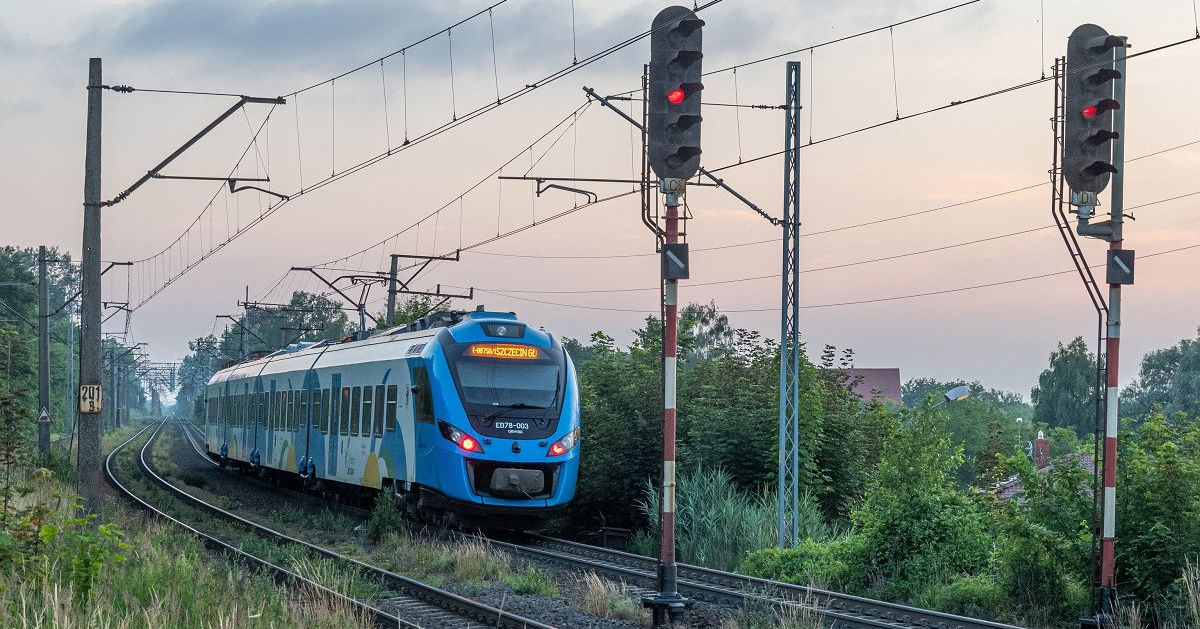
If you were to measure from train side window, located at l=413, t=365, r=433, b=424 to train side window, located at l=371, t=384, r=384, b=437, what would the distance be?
2.07 m

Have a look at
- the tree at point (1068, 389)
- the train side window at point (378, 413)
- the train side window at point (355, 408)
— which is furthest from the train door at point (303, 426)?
the tree at point (1068, 389)

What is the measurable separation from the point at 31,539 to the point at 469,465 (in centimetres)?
870

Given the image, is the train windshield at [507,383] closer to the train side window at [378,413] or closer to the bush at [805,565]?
the train side window at [378,413]

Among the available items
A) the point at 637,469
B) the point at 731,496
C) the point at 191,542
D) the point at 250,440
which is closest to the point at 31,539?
the point at 191,542

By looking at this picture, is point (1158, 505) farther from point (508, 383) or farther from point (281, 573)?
point (508, 383)

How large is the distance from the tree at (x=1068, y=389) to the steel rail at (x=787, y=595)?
8394 centimetres

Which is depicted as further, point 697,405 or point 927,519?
point 697,405

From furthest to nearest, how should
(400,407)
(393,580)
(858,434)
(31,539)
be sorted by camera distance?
(858,434), (400,407), (393,580), (31,539)

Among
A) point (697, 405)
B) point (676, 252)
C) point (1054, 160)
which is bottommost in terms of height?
point (697, 405)

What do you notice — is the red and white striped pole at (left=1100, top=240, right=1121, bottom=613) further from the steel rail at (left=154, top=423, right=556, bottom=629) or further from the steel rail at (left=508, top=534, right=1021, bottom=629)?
the steel rail at (left=154, top=423, right=556, bottom=629)

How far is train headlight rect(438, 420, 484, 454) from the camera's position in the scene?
2070 centimetres

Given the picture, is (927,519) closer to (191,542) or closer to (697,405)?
(697,405)

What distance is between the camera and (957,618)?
13.2 metres

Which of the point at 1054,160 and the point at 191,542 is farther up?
the point at 1054,160
